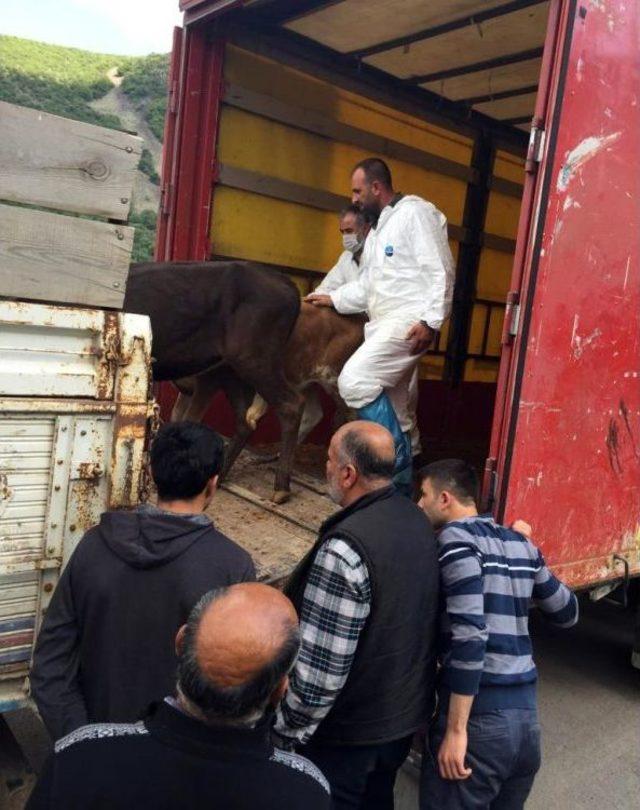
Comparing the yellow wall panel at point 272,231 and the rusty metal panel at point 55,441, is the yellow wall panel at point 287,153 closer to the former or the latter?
the yellow wall panel at point 272,231

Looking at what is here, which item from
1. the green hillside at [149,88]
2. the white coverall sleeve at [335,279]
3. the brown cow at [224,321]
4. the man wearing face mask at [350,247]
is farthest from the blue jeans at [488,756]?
the green hillside at [149,88]

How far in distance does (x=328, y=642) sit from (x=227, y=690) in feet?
3.06

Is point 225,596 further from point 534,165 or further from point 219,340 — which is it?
point 219,340

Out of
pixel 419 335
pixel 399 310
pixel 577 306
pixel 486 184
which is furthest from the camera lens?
pixel 486 184

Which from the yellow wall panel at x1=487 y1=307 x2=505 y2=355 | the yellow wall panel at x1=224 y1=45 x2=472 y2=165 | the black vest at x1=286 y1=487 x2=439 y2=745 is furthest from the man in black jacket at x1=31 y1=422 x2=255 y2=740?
the yellow wall panel at x1=487 y1=307 x2=505 y2=355

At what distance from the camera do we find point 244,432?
4.55 m

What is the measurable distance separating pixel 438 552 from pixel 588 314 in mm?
1624

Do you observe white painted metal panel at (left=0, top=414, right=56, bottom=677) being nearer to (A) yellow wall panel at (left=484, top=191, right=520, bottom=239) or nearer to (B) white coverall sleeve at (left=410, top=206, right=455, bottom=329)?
(B) white coverall sleeve at (left=410, top=206, right=455, bottom=329)

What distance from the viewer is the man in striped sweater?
226 centimetres

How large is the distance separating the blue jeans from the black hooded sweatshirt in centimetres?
92

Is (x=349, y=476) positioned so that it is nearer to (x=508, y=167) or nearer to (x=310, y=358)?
(x=310, y=358)

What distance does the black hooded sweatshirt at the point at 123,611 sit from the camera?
190 cm

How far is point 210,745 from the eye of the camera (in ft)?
4.00

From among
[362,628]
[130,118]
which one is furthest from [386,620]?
[130,118]
